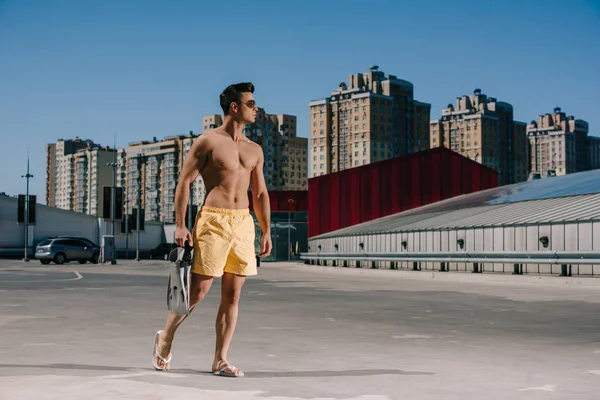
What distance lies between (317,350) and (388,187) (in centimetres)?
5158

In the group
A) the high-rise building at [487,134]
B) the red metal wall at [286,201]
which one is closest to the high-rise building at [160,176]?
the high-rise building at [487,134]

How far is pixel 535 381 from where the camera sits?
6277mm

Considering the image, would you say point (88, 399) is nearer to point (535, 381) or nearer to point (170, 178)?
point (535, 381)

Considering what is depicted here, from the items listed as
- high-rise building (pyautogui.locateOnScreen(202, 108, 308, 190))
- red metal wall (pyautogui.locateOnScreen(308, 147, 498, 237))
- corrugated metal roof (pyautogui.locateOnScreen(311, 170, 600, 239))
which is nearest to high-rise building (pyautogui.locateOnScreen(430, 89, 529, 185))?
high-rise building (pyautogui.locateOnScreen(202, 108, 308, 190))

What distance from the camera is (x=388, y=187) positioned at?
59375 millimetres

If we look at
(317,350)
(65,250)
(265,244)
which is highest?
(265,244)

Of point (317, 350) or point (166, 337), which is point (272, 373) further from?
point (317, 350)

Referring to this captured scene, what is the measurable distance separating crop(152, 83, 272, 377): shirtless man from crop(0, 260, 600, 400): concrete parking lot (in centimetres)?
37

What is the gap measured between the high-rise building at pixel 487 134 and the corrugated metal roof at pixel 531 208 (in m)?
137

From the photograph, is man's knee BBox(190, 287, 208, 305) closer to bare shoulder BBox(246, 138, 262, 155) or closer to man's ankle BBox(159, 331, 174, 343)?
man's ankle BBox(159, 331, 174, 343)

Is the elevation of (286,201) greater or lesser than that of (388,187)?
lesser

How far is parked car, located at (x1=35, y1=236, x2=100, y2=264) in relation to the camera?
50.7 m

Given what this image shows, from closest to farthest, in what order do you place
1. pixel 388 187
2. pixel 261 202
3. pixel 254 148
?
1. pixel 254 148
2. pixel 261 202
3. pixel 388 187

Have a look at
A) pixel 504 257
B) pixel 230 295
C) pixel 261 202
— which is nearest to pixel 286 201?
pixel 504 257
